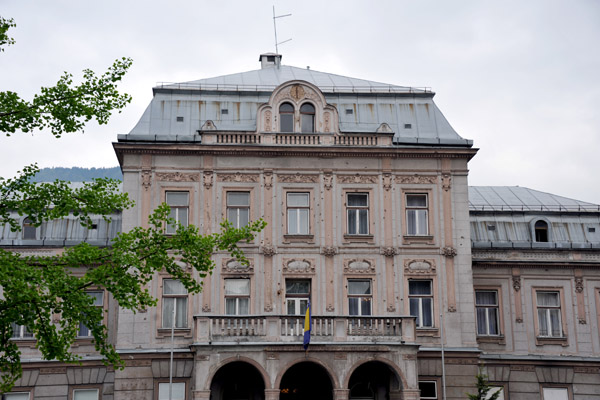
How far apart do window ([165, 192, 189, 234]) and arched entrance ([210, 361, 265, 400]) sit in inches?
257

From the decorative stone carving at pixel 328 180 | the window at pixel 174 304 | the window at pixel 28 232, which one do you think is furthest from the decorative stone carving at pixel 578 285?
the window at pixel 28 232

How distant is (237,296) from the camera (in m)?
34.4

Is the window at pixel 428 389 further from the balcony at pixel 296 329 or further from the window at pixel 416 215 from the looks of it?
the window at pixel 416 215

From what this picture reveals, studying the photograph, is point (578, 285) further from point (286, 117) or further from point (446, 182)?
point (286, 117)

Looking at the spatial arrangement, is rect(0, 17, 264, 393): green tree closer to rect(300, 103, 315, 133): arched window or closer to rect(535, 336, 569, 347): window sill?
rect(300, 103, 315, 133): arched window

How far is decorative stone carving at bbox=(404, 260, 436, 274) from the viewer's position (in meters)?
35.1

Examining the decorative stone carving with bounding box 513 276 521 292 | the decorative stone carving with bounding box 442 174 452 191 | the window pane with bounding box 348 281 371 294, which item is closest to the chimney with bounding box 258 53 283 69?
the decorative stone carving with bounding box 442 174 452 191

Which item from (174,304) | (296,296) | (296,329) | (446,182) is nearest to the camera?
(296,329)

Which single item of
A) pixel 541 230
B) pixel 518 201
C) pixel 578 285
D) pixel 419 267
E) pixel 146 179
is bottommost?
pixel 578 285

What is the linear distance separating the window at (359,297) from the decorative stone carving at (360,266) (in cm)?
45

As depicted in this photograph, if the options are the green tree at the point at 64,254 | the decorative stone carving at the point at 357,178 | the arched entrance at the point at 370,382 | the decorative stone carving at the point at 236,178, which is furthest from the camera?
the decorative stone carving at the point at 357,178

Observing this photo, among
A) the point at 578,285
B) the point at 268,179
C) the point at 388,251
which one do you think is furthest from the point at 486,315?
the point at 268,179

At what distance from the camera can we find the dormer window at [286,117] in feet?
119

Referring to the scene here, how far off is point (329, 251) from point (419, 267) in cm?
394
